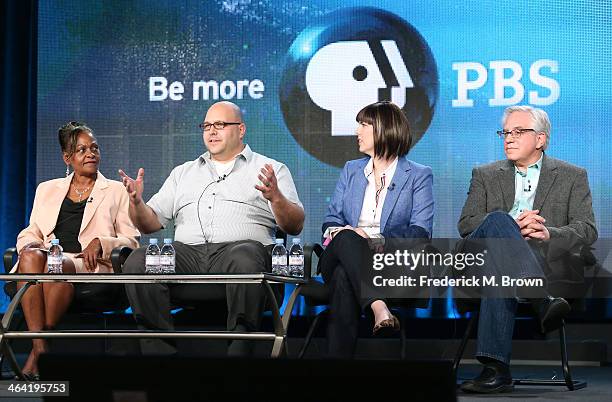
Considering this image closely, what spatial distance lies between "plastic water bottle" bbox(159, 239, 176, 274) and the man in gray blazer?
4.00 ft

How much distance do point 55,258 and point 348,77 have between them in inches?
72.5

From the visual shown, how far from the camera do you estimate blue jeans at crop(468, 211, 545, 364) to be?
3.44 meters

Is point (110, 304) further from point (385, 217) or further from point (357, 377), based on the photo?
point (357, 377)

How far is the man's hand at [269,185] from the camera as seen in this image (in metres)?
3.86

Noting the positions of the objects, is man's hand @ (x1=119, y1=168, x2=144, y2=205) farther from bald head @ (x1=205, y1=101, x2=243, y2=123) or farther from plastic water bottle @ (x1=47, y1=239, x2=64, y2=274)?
bald head @ (x1=205, y1=101, x2=243, y2=123)

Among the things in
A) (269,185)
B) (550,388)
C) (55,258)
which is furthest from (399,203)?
(55,258)

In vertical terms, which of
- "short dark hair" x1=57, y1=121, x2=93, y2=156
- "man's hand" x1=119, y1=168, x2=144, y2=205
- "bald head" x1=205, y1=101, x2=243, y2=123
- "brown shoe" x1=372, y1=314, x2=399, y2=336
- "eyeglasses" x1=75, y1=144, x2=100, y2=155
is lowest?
"brown shoe" x1=372, y1=314, x2=399, y2=336

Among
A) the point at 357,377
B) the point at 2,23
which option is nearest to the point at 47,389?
the point at 357,377

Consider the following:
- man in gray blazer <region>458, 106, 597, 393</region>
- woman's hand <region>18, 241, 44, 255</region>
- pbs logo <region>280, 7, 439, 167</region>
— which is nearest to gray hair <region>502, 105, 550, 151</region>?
man in gray blazer <region>458, 106, 597, 393</region>

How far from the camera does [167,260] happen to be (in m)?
3.98

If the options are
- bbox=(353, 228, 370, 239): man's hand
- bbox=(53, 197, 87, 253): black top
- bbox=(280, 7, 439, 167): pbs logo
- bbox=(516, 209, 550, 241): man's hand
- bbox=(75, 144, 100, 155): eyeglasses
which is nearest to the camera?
bbox=(516, 209, 550, 241): man's hand

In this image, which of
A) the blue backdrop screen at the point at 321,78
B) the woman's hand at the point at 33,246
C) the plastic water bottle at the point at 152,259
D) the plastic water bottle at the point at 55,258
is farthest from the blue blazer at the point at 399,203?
the woman's hand at the point at 33,246

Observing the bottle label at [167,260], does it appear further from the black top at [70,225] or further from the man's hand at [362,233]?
the man's hand at [362,233]

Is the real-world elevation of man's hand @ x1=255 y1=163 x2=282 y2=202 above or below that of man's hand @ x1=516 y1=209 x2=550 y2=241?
above
